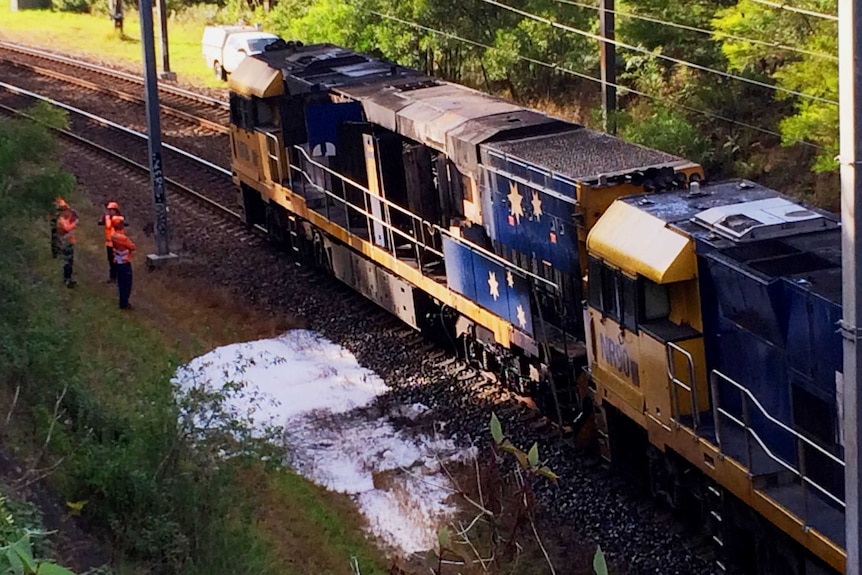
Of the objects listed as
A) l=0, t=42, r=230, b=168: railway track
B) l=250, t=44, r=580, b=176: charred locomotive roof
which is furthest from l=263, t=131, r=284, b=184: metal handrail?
l=0, t=42, r=230, b=168: railway track

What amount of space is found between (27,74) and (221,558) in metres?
26.9

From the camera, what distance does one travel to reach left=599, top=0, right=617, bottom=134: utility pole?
2041 cm

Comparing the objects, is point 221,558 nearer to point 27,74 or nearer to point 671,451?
point 671,451

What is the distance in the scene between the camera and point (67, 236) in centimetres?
1781

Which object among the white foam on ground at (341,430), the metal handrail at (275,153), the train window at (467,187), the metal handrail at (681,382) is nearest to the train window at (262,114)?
the metal handrail at (275,153)

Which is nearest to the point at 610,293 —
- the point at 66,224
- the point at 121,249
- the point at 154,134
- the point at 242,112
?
the point at 121,249

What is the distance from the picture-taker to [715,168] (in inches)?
957

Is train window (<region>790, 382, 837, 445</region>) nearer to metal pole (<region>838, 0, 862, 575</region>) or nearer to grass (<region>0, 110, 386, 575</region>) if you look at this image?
metal pole (<region>838, 0, 862, 575</region>)

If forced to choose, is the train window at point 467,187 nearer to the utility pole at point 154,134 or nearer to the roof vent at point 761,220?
the roof vent at point 761,220

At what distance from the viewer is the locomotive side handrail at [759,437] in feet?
29.8

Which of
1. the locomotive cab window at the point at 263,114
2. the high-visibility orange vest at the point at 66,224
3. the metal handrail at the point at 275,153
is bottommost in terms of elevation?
the high-visibility orange vest at the point at 66,224

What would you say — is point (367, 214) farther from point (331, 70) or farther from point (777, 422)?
point (777, 422)

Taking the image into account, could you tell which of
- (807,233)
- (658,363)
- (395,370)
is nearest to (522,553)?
(658,363)

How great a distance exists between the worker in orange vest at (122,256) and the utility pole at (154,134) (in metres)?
1.97
